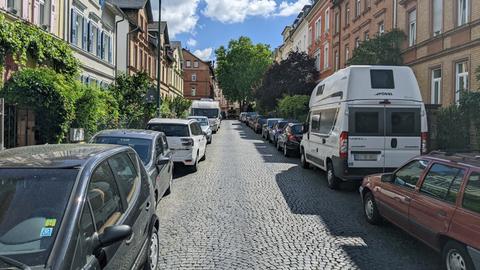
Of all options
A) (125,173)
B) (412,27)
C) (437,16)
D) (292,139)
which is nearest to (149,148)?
(125,173)

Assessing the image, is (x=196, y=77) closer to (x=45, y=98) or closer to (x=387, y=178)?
(x=45, y=98)

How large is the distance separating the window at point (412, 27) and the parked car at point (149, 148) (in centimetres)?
1501

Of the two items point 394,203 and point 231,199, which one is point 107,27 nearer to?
point 231,199

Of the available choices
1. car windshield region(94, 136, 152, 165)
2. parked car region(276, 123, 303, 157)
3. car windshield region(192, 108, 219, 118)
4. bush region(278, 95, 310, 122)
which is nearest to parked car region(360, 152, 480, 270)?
car windshield region(94, 136, 152, 165)

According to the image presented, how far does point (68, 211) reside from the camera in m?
2.99

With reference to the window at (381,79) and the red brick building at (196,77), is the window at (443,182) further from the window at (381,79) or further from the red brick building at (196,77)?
the red brick building at (196,77)

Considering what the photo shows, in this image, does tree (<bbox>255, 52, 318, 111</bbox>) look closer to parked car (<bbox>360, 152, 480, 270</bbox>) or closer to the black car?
parked car (<bbox>360, 152, 480, 270</bbox>)

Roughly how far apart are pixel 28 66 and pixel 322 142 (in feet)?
31.5

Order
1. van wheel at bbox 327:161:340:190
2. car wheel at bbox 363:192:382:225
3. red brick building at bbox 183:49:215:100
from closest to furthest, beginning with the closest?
car wheel at bbox 363:192:382:225, van wheel at bbox 327:161:340:190, red brick building at bbox 183:49:215:100

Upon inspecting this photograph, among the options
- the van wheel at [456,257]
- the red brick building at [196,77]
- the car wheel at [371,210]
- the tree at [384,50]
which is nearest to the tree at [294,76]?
the tree at [384,50]

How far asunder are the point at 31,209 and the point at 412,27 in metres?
20.5

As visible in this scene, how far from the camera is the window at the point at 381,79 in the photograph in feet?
32.3

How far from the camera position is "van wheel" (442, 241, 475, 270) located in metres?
4.43

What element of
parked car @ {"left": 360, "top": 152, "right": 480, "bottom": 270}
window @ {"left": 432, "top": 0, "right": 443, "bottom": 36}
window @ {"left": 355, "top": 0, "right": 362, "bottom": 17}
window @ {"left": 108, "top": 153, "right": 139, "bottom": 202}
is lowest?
parked car @ {"left": 360, "top": 152, "right": 480, "bottom": 270}
